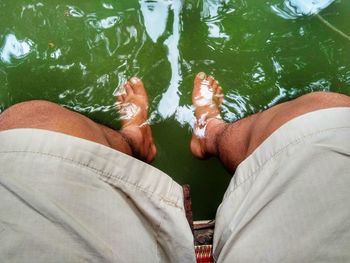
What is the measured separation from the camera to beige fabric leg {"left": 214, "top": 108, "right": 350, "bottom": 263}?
86 centimetres

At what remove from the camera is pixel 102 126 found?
160 centimetres

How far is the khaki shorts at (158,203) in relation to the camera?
0.86 meters

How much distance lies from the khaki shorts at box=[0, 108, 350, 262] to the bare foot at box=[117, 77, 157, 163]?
57 cm

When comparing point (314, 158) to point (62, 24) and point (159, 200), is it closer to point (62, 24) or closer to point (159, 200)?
point (159, 200)

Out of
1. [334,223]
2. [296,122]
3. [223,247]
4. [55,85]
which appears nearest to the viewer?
[334,223]

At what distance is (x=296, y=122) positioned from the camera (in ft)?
3.69

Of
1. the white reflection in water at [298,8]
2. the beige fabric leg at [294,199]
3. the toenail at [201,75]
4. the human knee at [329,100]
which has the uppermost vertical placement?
→ the white reflection in water at [298,8]

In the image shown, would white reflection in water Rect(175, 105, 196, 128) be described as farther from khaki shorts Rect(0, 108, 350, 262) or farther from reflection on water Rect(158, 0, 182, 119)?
khaki shorts Rect(0, 108, 350, 262)

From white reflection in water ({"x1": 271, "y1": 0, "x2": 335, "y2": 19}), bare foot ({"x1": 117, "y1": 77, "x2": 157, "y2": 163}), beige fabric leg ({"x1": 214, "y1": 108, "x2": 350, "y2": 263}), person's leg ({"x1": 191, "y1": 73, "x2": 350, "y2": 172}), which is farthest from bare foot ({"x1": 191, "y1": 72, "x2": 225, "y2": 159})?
beige fabric leg ({"x1": 214, "y1": 108, "x2": 350, "y2": 263})

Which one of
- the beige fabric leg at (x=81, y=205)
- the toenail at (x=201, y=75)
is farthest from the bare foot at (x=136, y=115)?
the beige fabric leg at (x=81, y=205)

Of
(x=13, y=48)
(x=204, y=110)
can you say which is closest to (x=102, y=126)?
(x=204, y=110)

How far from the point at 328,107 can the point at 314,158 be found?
0.87 ft

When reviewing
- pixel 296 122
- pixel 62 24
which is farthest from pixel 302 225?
pixel 62 24

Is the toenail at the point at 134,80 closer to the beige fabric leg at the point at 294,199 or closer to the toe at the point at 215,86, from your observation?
the toe at the point at 215,86
